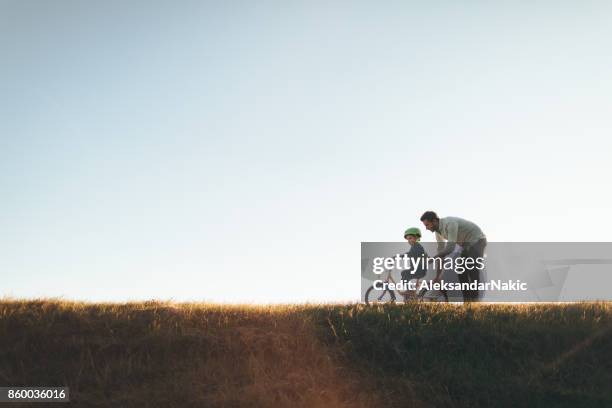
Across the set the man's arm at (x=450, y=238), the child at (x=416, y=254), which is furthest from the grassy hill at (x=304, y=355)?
the child at (x=416, y=254)

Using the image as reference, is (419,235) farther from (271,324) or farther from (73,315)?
(73,315)

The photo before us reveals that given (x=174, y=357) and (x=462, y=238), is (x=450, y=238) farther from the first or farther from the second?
(x=174, y=357)

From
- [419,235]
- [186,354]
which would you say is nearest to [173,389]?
[186,354]

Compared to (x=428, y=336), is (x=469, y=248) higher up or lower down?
higher up

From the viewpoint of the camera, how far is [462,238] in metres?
14.2

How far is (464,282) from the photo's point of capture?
554 inches

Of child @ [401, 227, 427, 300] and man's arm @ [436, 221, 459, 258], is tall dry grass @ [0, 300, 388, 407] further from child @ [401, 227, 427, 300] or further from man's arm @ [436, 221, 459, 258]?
man's arm @ [436, 221, 459, 258]

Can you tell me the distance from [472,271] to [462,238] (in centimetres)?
90

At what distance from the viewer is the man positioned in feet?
45.4

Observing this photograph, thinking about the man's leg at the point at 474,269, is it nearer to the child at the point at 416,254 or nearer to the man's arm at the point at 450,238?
the man's arm at the point at 450,238

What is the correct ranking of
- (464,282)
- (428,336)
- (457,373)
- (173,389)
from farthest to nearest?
(464,282) < (428,336) < (457,373) < (173,389)

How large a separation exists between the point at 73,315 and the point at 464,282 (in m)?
9.38

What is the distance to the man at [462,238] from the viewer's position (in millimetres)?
→ 13828

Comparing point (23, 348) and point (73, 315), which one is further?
point (73, 315)
